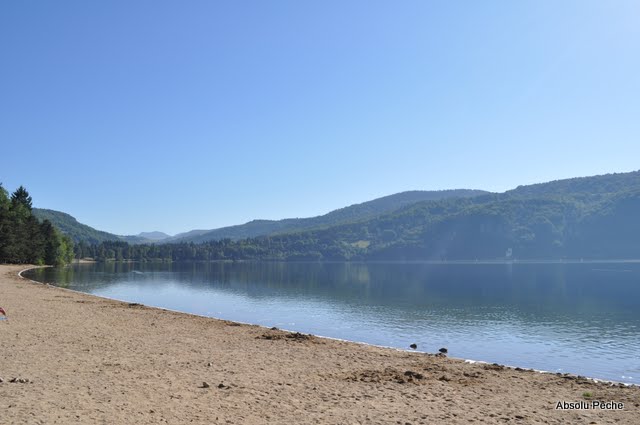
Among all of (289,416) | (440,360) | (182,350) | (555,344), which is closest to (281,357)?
(182,350)

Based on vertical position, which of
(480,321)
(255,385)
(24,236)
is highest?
(24,236)

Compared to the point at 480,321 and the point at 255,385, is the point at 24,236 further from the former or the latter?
the point at 255,385

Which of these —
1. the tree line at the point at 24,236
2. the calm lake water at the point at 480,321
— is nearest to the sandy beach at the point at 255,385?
the calm lake water at the point at 480,321

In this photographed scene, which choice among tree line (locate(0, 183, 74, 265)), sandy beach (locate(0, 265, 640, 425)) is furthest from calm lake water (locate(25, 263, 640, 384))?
tree line (locate(0, 183, 74, 265))

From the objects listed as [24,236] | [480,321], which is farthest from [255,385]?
[24,236]

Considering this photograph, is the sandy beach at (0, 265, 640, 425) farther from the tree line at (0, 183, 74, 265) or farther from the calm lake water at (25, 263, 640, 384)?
the tree line at (0, 183, 74, 265)

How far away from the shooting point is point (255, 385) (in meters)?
14.8

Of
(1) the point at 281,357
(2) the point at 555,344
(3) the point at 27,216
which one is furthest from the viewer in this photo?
(3) the point at 27,216

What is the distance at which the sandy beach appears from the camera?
11531 mm

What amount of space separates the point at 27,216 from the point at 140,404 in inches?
4710

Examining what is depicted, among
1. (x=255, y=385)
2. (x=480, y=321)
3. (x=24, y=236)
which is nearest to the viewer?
(x=255, y=385)

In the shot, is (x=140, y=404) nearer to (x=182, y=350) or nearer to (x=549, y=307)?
(x=182, y=350)

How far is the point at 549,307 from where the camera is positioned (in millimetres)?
52281

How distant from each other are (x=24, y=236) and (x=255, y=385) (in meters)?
107
